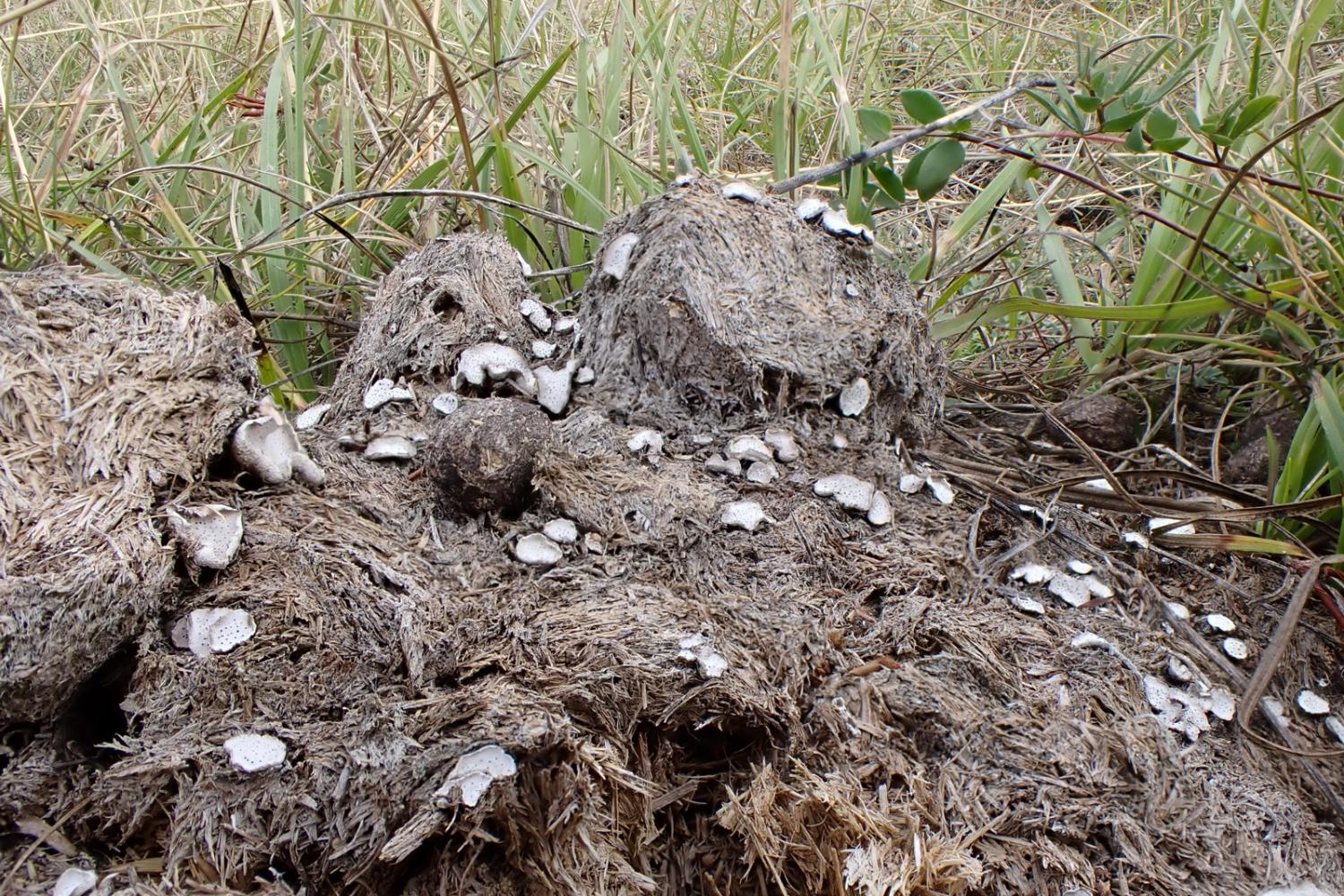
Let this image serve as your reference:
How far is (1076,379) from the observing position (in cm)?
204

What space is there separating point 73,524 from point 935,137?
1.66 meters

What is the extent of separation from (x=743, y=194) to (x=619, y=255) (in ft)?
0.81

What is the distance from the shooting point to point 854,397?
1533mm

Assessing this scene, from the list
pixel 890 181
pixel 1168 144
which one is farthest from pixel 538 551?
pixel 1168 144

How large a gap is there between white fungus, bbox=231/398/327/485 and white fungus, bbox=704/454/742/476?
60cm

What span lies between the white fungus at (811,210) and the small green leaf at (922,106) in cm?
25

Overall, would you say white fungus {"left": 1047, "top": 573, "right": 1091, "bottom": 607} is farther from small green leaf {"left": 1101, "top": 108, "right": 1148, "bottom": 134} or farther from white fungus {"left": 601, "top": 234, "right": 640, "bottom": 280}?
white fungus {"left": 601, "top": 234, "right": 640, "bottom": 280}

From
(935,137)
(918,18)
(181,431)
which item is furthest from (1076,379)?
(918,18)

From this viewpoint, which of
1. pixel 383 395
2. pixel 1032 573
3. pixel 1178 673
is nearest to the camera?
pixel 1178 673

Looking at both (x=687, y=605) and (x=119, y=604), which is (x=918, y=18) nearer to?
(x=687, y=605)

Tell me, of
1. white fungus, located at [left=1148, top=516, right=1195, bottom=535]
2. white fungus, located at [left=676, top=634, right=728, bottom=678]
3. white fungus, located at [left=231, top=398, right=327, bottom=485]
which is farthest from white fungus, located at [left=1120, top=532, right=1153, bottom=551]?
white fungus, located at [left=231, top=398, right=327, bottom=485]

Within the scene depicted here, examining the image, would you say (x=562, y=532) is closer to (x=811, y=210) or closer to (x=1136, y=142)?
(x=811, y=210)

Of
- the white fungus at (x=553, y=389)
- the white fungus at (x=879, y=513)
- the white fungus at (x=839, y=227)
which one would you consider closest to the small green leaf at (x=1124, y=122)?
the white fungus at (x=839, y=227)

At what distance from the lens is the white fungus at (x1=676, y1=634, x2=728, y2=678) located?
1177 mm
